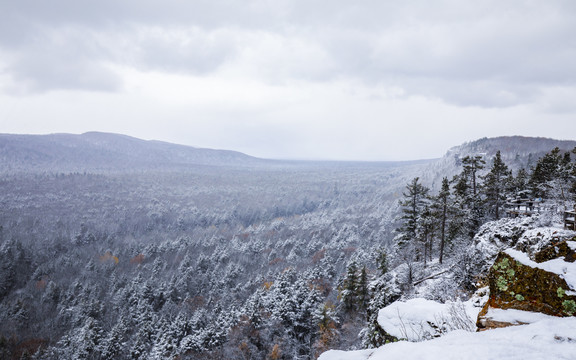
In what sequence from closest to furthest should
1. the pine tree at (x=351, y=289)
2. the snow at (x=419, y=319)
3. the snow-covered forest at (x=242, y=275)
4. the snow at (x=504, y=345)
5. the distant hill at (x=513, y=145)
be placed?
the snow at (x=504, y=345)
the snow at (x=419, y=319)
the snow-covered forest at (x=242, y=275)
the pine tree at (x=351, y=289)
the distant hill at (x=513, y=145)

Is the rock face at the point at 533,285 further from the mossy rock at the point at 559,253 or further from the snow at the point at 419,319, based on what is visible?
the snow at the point at 419,319

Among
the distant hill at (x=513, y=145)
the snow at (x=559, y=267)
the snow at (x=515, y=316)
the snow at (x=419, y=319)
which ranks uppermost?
the distant hill at (x=513, y=145)

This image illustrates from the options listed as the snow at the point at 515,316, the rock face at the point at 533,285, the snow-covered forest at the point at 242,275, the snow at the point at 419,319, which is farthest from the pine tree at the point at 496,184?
the snow at the point at 515,316

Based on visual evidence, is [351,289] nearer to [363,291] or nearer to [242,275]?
[363,291]

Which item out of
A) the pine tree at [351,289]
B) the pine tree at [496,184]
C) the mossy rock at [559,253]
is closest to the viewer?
the mossy rock at [559,253]

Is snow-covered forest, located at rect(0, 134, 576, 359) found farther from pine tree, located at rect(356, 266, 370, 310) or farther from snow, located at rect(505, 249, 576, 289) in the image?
snow, located at rect(505, 249, 576, 289)

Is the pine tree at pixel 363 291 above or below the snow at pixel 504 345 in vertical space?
below

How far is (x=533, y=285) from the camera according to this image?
511cm

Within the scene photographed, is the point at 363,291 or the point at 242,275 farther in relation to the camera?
the point at 242,275

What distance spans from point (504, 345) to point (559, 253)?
3360mm

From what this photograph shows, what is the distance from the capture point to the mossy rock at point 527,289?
469cm

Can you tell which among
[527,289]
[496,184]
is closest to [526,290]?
[527,289]

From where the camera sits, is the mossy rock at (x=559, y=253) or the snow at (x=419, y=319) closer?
the mossy rock at (x=559, y=253)

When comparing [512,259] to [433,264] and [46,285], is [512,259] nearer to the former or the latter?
[433,264]
